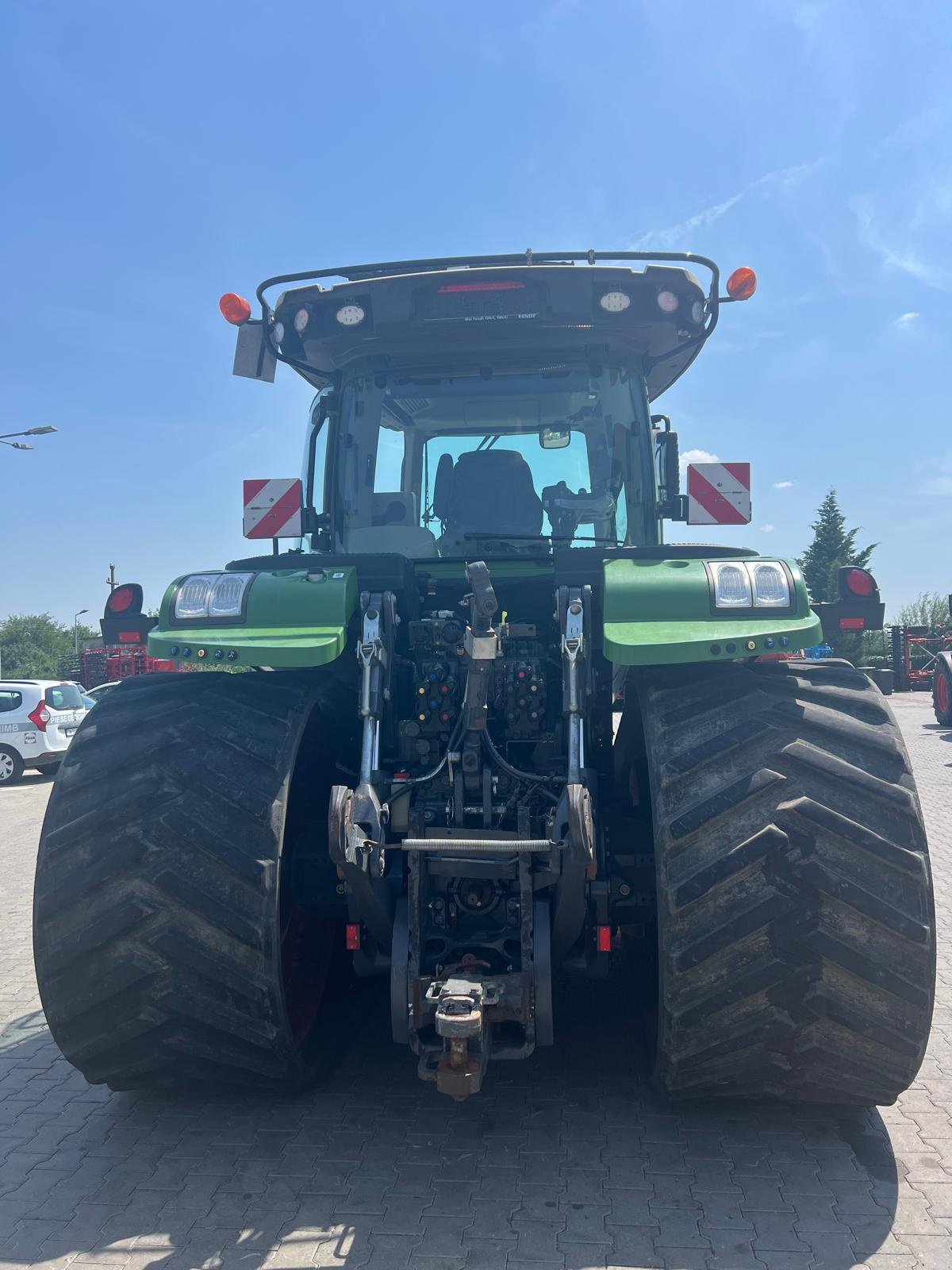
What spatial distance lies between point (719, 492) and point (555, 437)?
1343mm

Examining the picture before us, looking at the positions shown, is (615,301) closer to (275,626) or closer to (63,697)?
(275,626)

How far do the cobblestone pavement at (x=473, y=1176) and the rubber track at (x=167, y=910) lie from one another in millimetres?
326

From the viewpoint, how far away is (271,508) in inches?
219

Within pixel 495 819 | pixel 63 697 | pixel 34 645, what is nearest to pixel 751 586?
pixel 495 819

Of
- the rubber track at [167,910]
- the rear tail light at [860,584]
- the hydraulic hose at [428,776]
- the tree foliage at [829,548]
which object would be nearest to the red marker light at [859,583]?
the rear tail light at [860,584]

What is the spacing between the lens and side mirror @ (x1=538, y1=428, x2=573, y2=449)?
4.66 meters

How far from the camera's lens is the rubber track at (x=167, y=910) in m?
3.26

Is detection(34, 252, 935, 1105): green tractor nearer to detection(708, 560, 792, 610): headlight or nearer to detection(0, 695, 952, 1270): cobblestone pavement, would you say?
detection(708, 560, 792, 610): headlight

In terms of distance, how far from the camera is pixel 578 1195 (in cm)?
314

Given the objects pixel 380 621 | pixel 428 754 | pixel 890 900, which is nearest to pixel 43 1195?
pixel 428 754

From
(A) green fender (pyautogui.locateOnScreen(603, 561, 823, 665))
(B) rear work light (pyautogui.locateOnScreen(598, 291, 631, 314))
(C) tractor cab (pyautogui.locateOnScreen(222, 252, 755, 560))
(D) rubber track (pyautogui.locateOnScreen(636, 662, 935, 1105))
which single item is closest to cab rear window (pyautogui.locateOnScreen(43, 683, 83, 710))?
(C) tractor cab (pyautogui.locateOnScreen(222, 252, 755, 560))

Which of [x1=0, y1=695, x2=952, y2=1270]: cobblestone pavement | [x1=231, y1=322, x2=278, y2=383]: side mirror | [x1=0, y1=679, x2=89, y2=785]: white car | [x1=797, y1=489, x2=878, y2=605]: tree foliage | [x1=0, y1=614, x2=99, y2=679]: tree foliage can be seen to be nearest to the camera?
[x1=0, y1=695, x2=952, y2=1270]: cobblestone pavement

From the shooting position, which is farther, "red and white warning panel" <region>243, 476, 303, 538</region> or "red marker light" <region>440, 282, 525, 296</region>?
"red and white warning panel" <region>243, 476, 303, 538</region>

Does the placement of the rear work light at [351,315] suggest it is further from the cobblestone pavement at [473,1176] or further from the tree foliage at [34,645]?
the tree foliage at [34,645]
